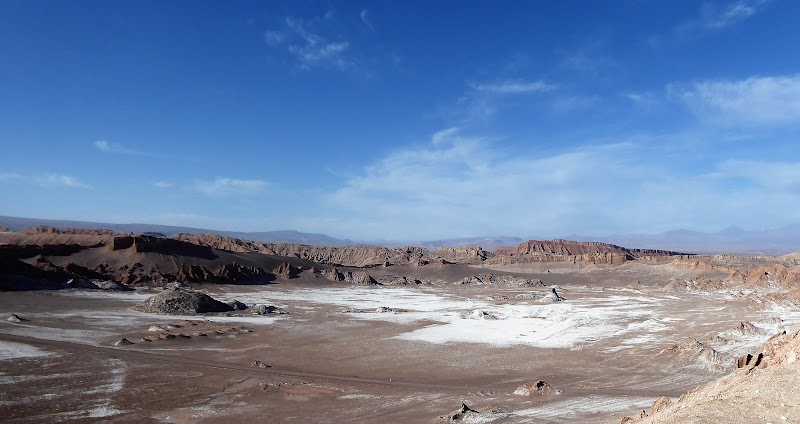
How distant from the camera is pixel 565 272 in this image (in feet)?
250

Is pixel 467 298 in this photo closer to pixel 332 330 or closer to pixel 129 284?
pixel 332 330

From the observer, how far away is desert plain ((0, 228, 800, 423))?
13.9 meters

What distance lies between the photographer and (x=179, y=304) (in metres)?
34.6

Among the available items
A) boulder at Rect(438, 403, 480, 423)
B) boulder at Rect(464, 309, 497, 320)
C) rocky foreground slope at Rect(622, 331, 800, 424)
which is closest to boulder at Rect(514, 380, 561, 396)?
boulder at Rect(438, 403, 480, 423)

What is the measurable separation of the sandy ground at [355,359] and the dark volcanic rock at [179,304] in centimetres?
117

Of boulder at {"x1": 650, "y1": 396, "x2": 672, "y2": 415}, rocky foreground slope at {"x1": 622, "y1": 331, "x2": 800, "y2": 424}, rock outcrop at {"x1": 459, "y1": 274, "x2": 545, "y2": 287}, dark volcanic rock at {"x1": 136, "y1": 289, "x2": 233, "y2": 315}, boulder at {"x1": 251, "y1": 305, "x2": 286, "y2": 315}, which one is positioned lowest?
boulder at {"x1": 251, "y1": 305, "x2": 286, "y2": 315}

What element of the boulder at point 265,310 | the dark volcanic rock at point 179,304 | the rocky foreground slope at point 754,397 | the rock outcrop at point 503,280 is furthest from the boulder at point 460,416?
the rock outcrop at point 503,280

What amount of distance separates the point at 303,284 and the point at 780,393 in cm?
6042

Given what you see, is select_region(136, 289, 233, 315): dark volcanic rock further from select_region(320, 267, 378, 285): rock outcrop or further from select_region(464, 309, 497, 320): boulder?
select_region(320, 267, 378, 285): rock outcrop

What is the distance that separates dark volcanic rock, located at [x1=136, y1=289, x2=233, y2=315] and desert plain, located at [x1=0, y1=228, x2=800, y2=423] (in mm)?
130

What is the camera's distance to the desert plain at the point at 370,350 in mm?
13930

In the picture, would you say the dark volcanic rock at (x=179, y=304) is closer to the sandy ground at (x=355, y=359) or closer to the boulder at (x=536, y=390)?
the sandy ground at (x=355, y=359)


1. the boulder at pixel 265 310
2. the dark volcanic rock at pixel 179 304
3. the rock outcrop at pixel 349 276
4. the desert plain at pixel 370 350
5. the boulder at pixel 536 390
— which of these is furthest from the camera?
the rock outcrop at pixel 349 276

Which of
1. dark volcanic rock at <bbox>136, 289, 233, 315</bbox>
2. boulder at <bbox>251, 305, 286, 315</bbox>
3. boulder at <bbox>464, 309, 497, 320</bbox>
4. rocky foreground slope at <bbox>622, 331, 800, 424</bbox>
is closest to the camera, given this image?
rocky foreground slope at <bbox>622, 331, 800, 424</bbox>
